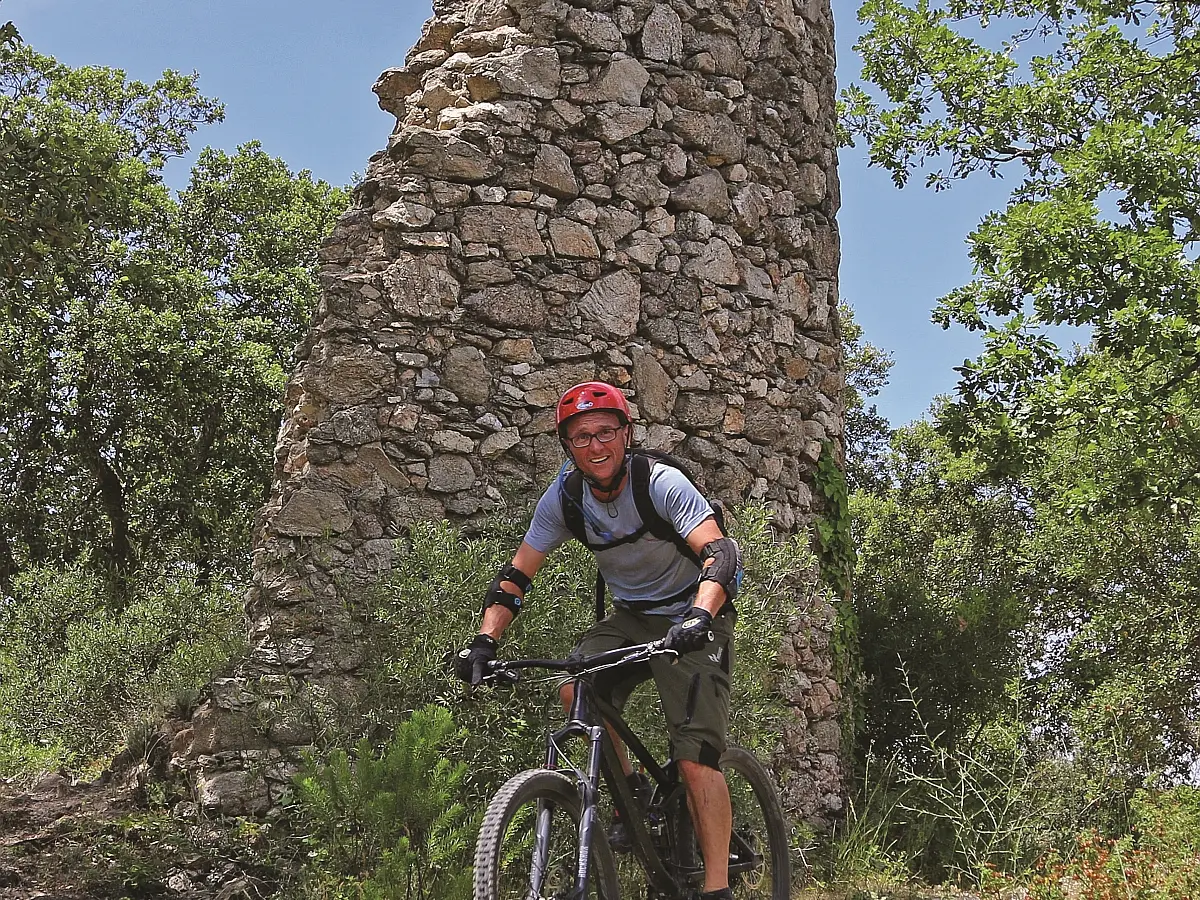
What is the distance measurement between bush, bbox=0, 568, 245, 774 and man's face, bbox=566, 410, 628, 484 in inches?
113

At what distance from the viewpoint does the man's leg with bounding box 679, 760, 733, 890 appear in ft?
13.2

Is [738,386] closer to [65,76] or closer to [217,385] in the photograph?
[217,385]

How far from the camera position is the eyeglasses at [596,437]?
4.01m

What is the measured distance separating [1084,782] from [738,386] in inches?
125

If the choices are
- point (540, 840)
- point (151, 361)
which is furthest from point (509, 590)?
point (151, 361)

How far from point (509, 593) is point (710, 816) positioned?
3.24 feet

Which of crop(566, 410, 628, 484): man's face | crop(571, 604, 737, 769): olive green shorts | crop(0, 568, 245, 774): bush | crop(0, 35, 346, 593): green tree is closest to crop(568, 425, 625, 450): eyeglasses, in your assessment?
crop(566, 410, 628, 484): man's face

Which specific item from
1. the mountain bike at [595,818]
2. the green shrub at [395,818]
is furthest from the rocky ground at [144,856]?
the mountain bike at [595,818]

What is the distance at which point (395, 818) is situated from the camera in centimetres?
441

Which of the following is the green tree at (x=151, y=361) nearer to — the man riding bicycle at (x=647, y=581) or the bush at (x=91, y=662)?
the bush at (x=91, y=662)

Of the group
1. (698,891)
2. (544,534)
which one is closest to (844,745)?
(698,891)

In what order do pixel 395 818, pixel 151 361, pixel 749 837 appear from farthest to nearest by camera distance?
pixel 151 361, pixel 749 837, pixel 395 818

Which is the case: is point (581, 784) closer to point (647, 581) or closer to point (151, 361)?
point (647, 581)

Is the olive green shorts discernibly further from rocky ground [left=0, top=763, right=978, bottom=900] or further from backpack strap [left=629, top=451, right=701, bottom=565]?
rocky ground [left=0, top=763, right=978, bottom=900]
